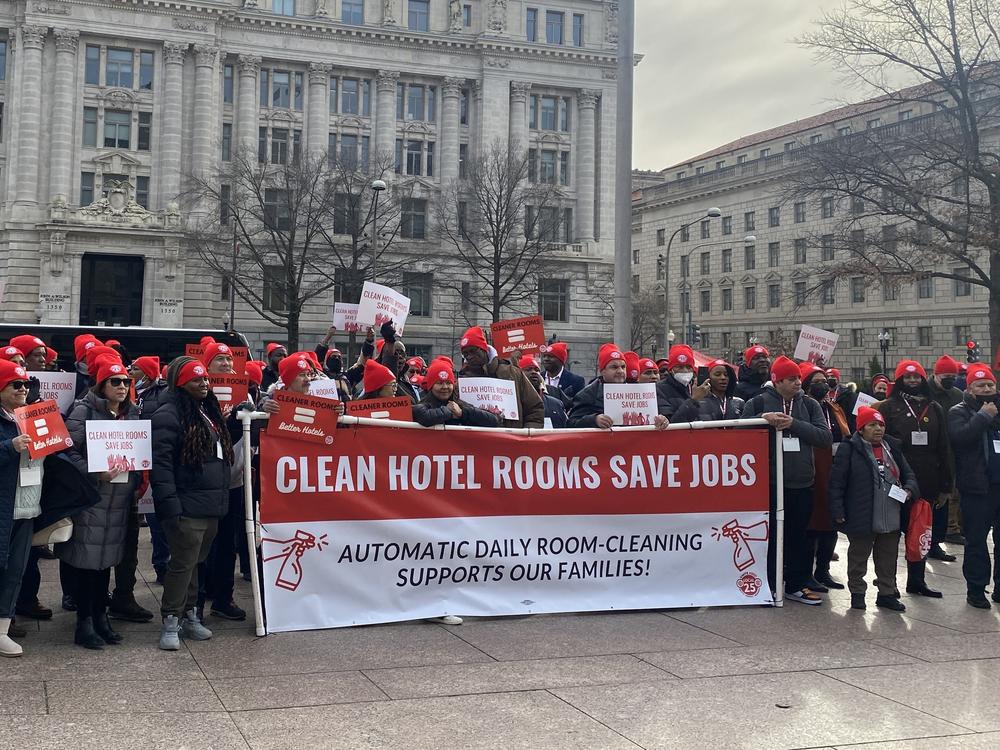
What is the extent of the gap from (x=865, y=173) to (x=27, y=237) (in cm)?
4652

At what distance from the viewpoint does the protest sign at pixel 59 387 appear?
9.77 metres

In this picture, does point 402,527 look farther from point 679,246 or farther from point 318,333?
point 679,246

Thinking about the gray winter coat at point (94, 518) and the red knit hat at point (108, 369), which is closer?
the gray winter coat at point (94, 518)

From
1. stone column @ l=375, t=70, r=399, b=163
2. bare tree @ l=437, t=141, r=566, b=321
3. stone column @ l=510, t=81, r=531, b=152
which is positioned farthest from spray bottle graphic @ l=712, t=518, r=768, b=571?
stone column @ l=510, t=81, r=531, b=152

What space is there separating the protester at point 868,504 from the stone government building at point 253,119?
152 ft

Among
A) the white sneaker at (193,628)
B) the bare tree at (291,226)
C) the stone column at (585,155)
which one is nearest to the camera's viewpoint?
the white sneaker at (193,628)

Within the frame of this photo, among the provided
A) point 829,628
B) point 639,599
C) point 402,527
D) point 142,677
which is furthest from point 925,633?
point 142,677

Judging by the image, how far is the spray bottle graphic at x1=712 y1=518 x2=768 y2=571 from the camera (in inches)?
332

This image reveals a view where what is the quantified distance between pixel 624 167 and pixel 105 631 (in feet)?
28.4

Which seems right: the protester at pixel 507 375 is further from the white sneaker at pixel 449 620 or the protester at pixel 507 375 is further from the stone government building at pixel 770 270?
the stone government building at pixel 770 270

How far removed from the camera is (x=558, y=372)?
12.2m

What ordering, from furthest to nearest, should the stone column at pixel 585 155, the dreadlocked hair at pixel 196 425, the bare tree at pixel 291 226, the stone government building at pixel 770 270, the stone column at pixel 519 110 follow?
the stone column at pixel 585 155 → the stone column at pixel 519 110 → the stone government building at pixel 770 270 → the bare tree at pixel 291 226 → the dreadlocked hair at pixel 196 425

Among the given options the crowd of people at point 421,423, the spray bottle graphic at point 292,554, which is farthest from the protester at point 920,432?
the spray bottle graphic at point 292,554

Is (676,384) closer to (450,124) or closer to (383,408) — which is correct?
(383,408)
